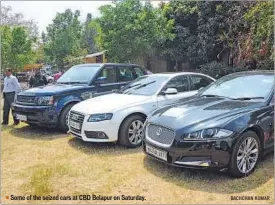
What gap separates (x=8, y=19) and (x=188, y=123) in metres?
37.4

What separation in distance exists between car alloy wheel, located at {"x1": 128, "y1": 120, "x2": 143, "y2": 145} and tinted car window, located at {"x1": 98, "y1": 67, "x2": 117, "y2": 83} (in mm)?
2408

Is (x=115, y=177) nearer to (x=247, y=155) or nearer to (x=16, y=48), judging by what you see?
(x=247, y=155)

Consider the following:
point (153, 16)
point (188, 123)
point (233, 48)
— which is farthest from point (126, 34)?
point (188, 123)

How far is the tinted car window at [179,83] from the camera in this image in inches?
289

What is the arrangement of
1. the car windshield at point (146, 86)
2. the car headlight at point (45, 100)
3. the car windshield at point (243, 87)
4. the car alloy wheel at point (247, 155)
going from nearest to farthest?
the car alloy wheel at point (247, 155), the car windshield at point (243, 87), the car windshield at point (146, 86), the car headlight at point (45, 100)

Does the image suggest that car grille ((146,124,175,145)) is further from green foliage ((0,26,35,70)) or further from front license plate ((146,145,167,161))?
green foliage ((0,26,35,70))

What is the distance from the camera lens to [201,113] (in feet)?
16.8

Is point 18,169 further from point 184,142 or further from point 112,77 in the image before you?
point 112,77

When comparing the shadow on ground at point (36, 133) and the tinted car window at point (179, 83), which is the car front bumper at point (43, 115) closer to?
the shadow on ground at point (36, 133)

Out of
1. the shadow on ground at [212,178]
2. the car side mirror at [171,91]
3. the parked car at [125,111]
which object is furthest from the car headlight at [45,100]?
the shadow on ground at [212,178]

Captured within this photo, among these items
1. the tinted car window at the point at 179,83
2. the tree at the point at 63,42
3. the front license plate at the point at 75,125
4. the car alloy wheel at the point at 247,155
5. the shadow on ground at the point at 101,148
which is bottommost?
the shadow on ground at the point at 101,148

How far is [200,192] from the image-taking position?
14.7 ft

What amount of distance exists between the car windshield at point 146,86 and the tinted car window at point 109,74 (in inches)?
46.0

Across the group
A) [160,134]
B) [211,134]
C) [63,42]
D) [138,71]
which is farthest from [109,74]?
[63,42]
